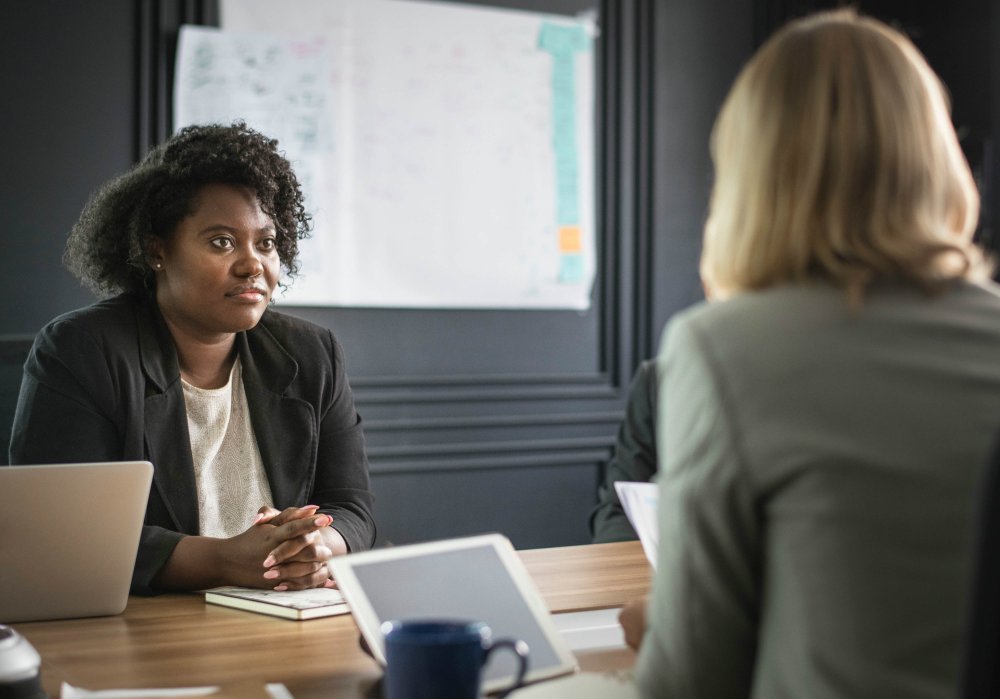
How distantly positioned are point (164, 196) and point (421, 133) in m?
1.28

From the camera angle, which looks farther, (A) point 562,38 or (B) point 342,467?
(A) point 562,38

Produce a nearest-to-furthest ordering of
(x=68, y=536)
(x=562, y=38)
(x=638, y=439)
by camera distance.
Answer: (x=68, y=536) < (x=638, y=439) < (x=562, y=38)

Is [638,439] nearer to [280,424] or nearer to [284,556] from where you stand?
[280,424]

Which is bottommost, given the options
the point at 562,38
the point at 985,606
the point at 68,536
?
the point at 68,536

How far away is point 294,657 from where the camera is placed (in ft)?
3.94

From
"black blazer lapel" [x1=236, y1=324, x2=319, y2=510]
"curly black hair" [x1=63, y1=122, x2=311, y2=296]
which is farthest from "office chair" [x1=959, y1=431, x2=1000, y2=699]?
"curly black hair" [x1=63, y1=122, x2=311, y2=296]

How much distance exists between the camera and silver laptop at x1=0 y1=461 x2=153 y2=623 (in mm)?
1303

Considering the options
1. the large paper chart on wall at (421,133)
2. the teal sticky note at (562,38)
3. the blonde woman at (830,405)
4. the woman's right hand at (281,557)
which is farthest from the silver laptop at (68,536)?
the teal sticky note at (562,38)

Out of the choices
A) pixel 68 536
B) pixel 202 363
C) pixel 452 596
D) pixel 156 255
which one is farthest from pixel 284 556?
pixel 156 255

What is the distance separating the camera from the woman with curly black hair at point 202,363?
1.89 meters

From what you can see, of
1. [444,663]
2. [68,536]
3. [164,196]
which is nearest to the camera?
[444,663]

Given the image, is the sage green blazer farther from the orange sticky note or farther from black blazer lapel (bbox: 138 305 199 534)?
the orange sticky note

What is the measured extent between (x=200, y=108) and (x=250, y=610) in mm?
1951

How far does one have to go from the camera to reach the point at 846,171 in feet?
2.74
